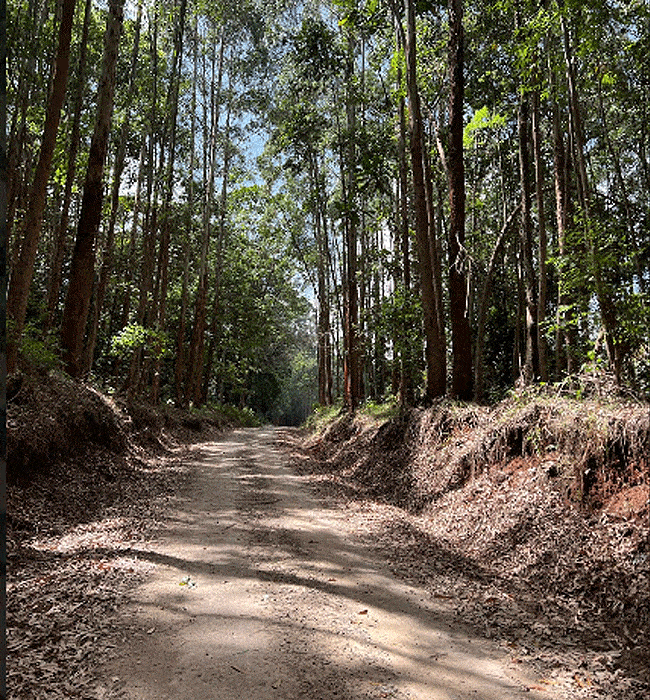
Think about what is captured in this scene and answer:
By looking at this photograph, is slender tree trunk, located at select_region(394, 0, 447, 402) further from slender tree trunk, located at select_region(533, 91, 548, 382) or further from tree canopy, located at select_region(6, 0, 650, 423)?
slender tree trunk, located at select_region(533, 91, 548, 382)

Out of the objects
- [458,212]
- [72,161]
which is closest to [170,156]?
[72,161]

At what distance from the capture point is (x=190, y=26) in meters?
22.0

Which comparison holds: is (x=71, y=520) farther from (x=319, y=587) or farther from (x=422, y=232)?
(x=422, y=232)

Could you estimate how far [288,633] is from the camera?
3814 millimetres

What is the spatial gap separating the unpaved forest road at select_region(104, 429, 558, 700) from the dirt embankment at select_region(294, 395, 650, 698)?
48 centimetres

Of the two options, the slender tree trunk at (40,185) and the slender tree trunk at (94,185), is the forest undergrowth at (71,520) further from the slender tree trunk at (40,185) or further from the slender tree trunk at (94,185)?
the slender tree trunk at (94,185)

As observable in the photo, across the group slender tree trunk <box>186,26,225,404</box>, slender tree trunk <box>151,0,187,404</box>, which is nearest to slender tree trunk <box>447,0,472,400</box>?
slender tree trunk <box>151,0,187,404</box>

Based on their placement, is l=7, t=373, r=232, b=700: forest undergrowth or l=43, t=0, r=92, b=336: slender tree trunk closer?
l=7, t=373, r=232, b=700: forest undergrowth

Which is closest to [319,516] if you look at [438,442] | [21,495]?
[438,442]

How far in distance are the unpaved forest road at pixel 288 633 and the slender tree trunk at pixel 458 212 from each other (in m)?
5.33

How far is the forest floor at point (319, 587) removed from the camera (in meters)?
3.31

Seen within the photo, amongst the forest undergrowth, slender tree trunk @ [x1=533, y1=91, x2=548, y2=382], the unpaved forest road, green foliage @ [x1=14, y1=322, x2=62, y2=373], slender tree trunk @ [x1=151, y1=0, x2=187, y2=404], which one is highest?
slender tree trunk @ [x1=151, y1=0, x2=187, y2=404]

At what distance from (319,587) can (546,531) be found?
2.38m

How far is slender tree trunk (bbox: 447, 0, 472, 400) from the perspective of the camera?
10734mm
